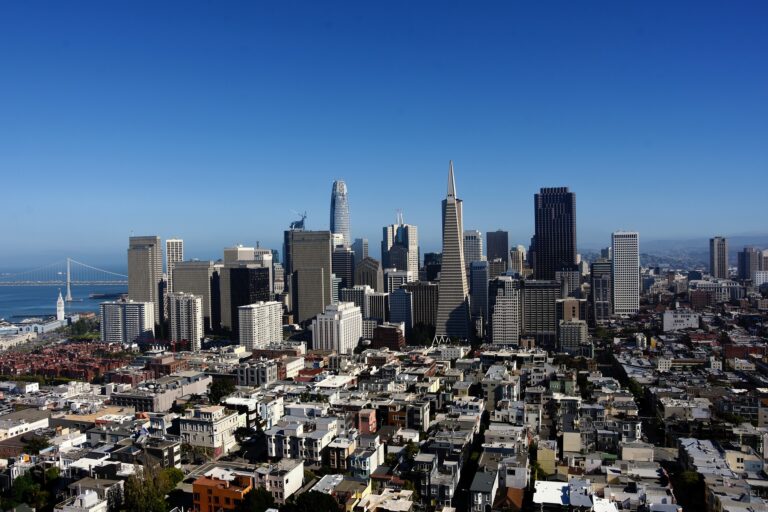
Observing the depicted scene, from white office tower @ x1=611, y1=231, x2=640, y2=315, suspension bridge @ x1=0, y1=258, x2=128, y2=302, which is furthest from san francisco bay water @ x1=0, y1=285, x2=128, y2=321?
white office tower @ x1=611, y1=231, x2=640, y2=315

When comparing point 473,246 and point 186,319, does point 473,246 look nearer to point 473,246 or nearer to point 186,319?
point 473,246

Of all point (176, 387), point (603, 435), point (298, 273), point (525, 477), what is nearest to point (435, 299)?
point (298, 273)

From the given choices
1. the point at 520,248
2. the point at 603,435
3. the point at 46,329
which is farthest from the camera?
the point at 520,248

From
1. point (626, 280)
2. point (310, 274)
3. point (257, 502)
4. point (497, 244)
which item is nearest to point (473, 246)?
point (497, 244)

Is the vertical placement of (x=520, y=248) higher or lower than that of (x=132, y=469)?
higher

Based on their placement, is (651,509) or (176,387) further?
(176,387)

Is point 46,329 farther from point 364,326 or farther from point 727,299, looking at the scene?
point 727,299
